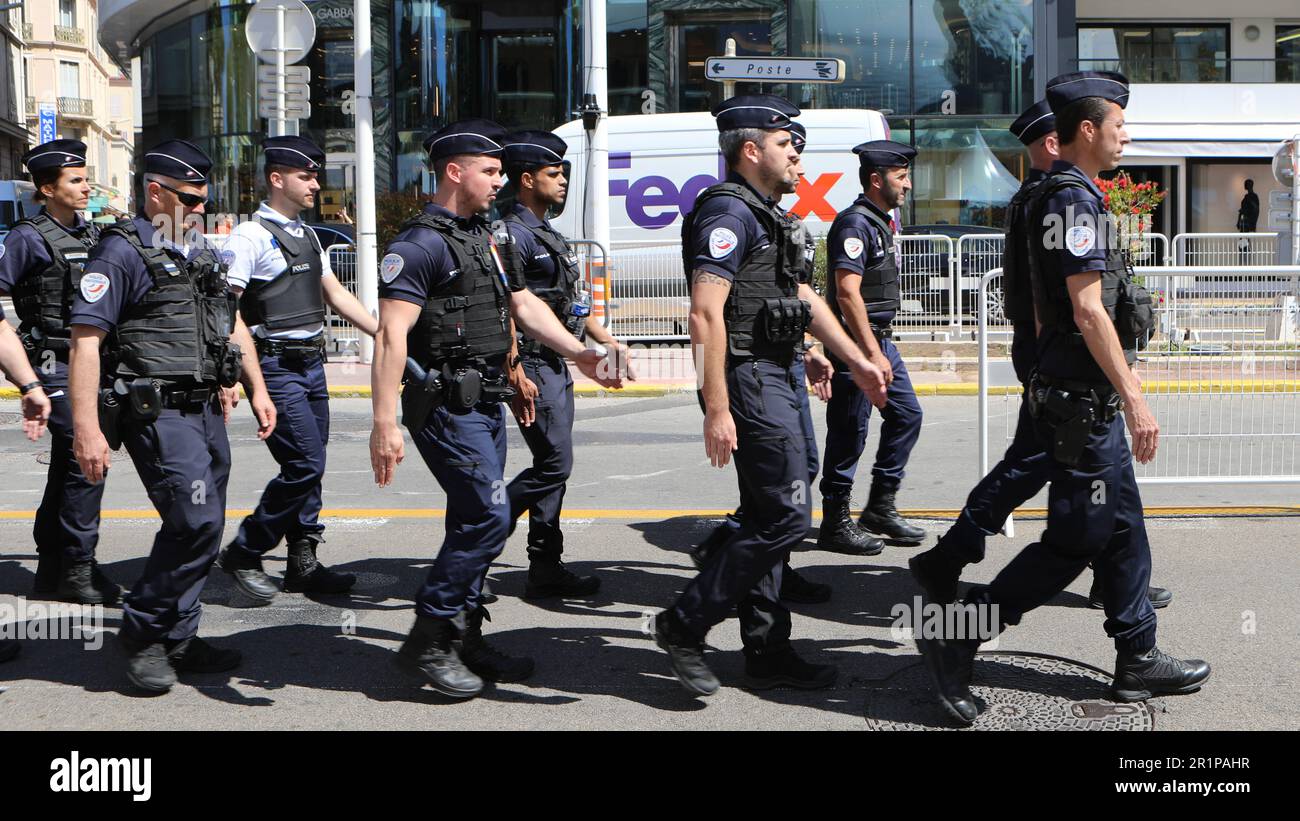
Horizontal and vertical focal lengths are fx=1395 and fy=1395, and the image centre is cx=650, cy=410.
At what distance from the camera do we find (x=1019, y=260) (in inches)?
178

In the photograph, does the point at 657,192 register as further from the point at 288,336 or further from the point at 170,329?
the point at 170,329

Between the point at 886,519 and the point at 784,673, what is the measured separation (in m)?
2.24

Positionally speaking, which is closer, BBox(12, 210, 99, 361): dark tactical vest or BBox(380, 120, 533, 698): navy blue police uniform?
BBox(380, 120, 533, 698): navy blue police uniform

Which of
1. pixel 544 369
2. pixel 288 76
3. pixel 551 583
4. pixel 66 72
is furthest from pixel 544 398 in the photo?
pixel 66 72

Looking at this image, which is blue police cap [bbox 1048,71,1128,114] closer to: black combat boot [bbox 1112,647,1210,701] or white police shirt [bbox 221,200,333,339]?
black combat boot [bbox 1112,647,1210,701]

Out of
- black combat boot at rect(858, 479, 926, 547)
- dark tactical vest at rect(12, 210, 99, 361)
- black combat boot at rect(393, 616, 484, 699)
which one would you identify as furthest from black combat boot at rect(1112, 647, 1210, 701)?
dark tactical vest at rect(12, 210, 99, 361)

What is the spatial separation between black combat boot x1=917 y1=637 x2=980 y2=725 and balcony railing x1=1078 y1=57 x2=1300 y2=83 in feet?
82.2

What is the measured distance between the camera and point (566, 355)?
192 inches

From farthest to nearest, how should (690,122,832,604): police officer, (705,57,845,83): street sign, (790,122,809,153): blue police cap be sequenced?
(705,57,845,83): street sign
(690,122,832,604): police officer
(790,122,809,153): blue police cap

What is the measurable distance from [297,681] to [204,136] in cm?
2658

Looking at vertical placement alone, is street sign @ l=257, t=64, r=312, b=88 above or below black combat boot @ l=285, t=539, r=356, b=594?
above

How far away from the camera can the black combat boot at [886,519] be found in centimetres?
668

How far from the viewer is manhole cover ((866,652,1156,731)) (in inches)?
166

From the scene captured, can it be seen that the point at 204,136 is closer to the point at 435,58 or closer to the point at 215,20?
the point at 215,20
